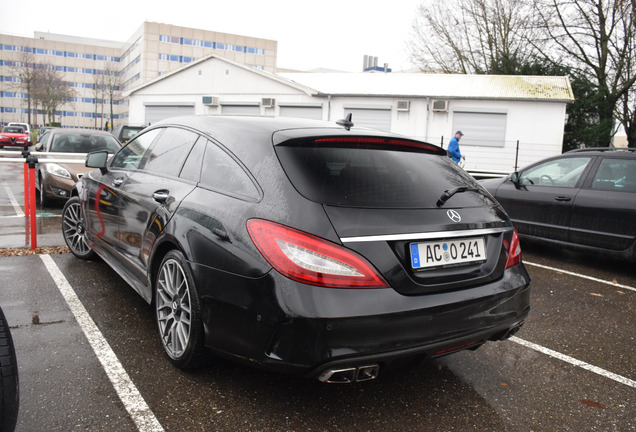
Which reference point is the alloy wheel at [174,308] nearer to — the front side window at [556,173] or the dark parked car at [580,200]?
the dark parked car at [580,200]

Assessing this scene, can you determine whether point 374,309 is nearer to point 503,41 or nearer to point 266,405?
point 266,405

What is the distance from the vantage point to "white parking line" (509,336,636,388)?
3161mm

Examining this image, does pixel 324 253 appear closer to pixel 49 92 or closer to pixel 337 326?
pixel 337 326

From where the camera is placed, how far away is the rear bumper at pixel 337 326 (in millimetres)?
2225

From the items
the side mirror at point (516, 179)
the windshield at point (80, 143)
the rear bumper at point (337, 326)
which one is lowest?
the rear bumper at point (337, 326)

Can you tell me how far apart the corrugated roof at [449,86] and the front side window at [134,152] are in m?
20.3

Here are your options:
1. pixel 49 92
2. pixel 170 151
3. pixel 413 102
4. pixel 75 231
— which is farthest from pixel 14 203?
pixel 49 92

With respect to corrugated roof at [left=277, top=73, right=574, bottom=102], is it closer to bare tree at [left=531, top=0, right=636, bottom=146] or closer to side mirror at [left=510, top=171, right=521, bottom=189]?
bare tree at [left=531, top=0, right=636, bottom=146]

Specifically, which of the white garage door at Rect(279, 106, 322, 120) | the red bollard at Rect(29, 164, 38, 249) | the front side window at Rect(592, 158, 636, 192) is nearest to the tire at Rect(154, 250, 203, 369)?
the red bollard at Rect(29, 164, 38, 249)

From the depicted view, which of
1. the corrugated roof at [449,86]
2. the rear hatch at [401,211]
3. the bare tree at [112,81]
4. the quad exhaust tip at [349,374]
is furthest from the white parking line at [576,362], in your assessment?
the bare tree at [112,81]

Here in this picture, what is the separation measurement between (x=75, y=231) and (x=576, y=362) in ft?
15.7

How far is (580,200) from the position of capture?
20.6 ft

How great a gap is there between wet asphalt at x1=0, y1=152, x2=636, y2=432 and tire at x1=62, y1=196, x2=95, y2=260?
3.15 feet

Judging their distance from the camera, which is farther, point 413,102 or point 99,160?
point 413,102
